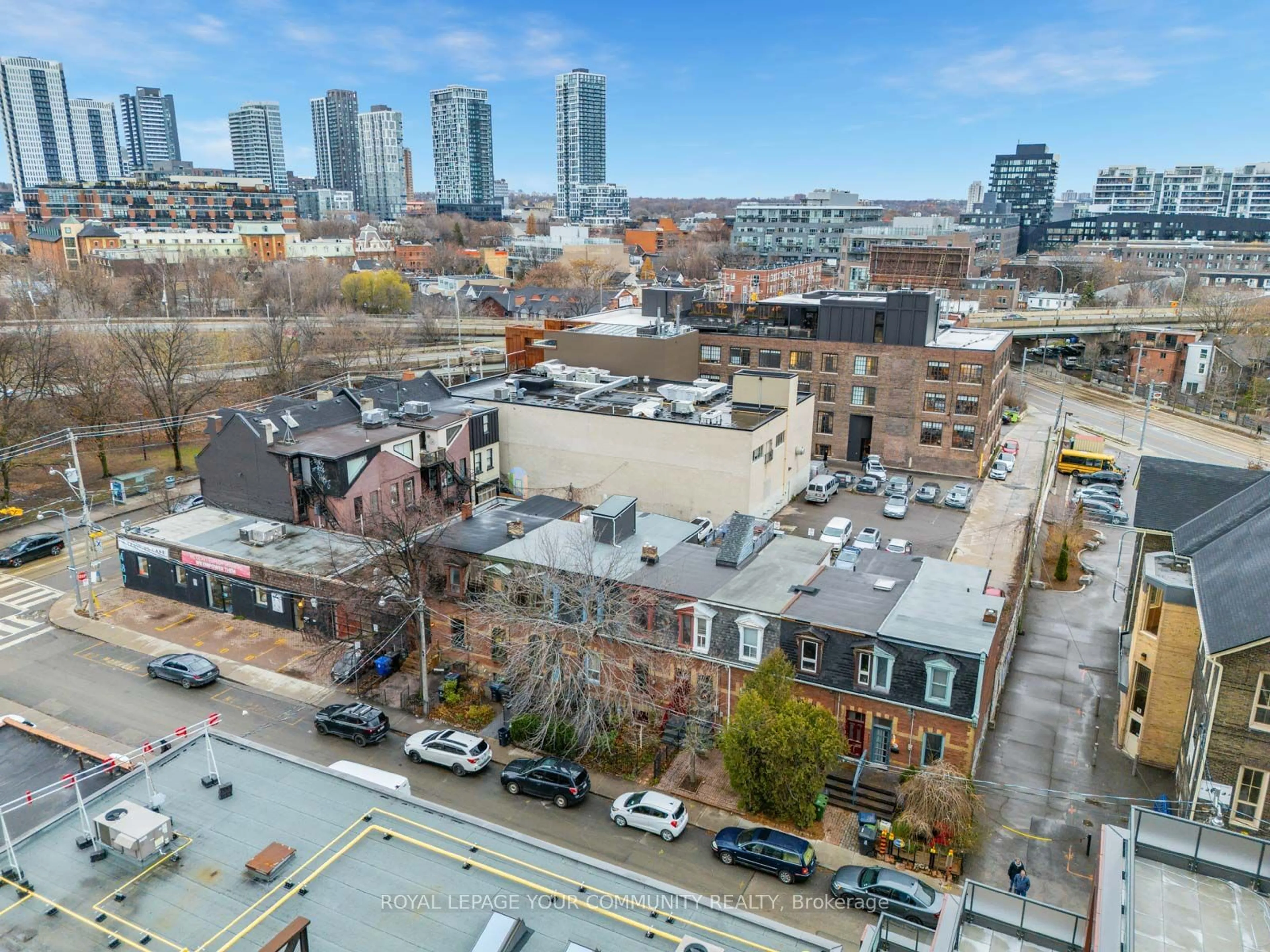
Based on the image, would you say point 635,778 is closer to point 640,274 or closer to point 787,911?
point 787,911

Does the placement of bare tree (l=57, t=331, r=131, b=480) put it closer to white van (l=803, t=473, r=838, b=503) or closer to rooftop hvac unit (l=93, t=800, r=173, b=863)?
white van (l=803, t=473, r=838, b=503)

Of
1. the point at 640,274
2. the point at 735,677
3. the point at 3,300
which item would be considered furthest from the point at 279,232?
the point at 735,677

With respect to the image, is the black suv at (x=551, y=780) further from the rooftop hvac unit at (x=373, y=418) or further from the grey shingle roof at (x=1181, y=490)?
the rooftop hvac unit at (x=373, y=418)

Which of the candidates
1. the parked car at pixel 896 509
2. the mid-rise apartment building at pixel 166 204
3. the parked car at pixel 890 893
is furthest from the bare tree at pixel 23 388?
the mid-rise apartment building at pixel 166 204

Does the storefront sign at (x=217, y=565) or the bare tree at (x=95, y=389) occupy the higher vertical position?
the bare tree at (x=95, y=389)

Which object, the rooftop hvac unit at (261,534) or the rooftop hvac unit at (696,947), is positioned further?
the rooftop hvac unit at (261,534)

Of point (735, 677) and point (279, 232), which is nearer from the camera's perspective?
point (735, 677)

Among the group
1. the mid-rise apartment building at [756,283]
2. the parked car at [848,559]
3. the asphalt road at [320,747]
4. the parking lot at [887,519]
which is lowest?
the asphalt road at [320,747]

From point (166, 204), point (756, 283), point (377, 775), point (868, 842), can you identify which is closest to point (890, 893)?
point (868, 842)
